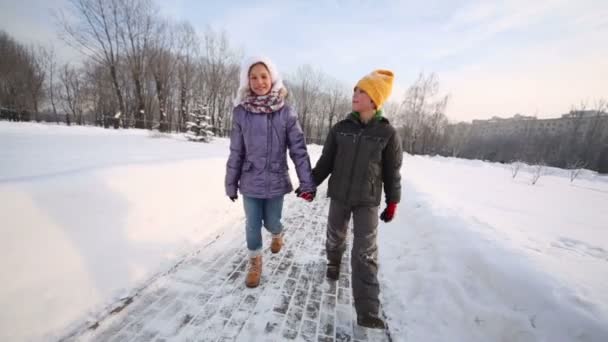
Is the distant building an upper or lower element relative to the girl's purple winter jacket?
upper

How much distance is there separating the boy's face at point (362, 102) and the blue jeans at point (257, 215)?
105 centimetres

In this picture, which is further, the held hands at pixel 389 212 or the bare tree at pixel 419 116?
the bare tree at pixel 419 116

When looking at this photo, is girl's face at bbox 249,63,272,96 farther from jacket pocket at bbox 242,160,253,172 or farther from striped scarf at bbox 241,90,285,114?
jacket pocket at bbox 242,160,253,172

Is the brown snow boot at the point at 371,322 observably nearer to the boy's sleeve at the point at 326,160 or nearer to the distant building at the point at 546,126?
the boy's sleeve at the point at 326,160

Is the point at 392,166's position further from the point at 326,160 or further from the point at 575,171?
the point at 575,171

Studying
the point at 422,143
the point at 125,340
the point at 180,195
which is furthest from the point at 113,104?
the point at 422,143

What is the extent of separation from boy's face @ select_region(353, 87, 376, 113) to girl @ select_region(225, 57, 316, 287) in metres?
0.56

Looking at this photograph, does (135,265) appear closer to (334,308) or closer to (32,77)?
(334,308)

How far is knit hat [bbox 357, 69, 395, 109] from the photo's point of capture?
1735mm

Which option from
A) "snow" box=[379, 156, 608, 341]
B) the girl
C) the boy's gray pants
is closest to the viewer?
"snow" box=[379, 156, 608, 341]

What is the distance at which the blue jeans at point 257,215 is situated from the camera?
2.14 m

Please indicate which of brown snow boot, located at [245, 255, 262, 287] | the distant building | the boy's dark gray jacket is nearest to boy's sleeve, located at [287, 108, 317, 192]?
the boy's dark gray jacket

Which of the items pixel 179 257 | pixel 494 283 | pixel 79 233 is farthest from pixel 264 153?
pixel 494 283

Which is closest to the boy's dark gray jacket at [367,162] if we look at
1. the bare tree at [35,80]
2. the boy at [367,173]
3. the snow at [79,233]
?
the boy at [367,173]
